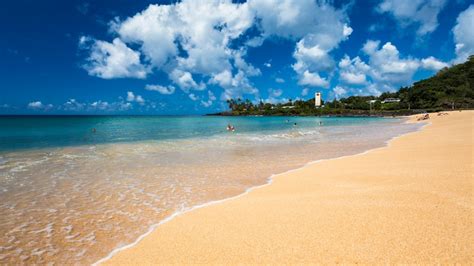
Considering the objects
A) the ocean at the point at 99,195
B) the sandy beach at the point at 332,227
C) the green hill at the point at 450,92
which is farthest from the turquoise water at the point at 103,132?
the green hill at the point at 450,92

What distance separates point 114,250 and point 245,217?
2.53m

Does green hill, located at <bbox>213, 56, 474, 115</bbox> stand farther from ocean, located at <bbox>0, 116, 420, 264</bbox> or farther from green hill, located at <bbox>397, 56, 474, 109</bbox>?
ocean, located at <bbox>0, 116, 420, 264</bbox>

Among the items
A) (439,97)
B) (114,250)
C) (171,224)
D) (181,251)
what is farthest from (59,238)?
(439,97)

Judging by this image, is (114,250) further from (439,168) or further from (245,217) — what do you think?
(439,168)

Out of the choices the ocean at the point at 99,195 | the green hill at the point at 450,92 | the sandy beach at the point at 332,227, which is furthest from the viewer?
the green hill at the point at 450,92

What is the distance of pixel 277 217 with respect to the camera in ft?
17.4

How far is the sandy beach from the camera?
3.72 meters

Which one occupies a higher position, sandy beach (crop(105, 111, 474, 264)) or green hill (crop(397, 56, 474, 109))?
green hill (crop(397, 56, 474, 109))

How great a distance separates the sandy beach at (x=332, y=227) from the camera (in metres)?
3.72

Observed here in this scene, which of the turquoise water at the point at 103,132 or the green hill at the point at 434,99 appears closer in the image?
the turquoise water at the point at 103,132

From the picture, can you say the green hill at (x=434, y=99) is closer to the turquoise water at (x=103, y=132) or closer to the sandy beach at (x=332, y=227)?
the turquoise water at (x=103, y=132)

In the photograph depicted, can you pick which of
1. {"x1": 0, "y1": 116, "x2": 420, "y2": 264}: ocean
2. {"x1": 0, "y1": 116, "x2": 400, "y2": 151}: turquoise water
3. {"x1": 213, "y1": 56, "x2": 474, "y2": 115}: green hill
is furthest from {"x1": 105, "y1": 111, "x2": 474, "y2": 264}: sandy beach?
{"x1": 213, "y1": 56, "x2": 474, "y2": 115}: green hill

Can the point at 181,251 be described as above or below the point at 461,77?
below

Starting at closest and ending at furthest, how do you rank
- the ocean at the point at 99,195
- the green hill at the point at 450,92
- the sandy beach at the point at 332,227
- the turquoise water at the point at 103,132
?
the sandy beach at the point at 332,227 < the ocean at the point at 99,195 < the turquoise water at the point at 103,132 < the green hill at the point at 450,92
